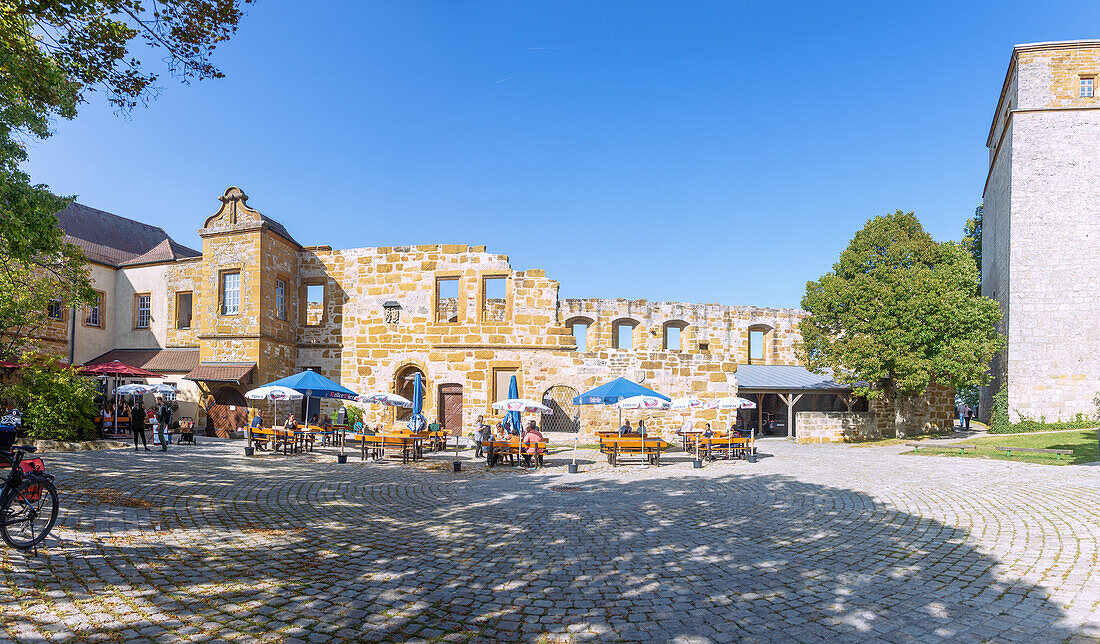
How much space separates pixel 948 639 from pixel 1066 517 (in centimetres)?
562

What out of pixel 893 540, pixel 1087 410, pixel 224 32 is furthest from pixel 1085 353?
pixel 224 32

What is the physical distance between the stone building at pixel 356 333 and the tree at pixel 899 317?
2793mm

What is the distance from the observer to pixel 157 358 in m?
24.8

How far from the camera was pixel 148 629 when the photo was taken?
14.3 feet

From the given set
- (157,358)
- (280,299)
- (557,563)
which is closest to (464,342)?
(280,299)

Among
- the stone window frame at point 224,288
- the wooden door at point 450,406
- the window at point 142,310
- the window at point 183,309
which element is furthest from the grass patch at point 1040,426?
the window at point 142,310

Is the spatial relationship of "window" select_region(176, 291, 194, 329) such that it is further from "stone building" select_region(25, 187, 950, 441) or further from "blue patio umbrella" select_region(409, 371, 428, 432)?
"blue patio umbrella" select_region(409, 371, 428, 432)

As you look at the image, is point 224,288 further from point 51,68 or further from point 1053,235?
point 1053,235

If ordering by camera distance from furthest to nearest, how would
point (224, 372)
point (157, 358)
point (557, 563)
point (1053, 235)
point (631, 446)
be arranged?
1. point (1053, 235)
2. point (157, 358)
3. point (224, 372)
4. point (631, 446)
5. point (557, 563)

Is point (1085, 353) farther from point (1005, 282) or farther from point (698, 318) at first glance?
point (698, 318)

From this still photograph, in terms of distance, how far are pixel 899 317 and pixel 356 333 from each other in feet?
73.7

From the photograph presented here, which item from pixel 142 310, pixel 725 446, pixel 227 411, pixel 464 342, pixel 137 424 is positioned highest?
pixel 142 310

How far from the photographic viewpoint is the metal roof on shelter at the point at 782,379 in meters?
27.5

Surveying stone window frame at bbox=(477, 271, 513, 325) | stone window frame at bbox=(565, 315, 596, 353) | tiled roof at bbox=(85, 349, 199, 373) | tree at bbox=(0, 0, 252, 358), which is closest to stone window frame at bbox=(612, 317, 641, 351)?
stone window frame at bbox=(565, 315, 596, 353)
